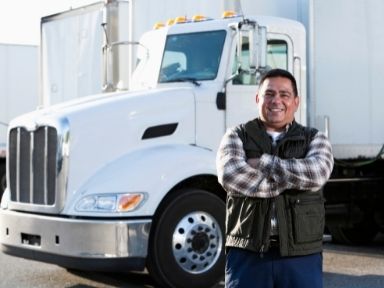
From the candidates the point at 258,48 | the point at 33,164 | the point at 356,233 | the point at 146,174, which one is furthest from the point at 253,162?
the point at 356,233

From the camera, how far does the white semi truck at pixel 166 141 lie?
5.69 metres

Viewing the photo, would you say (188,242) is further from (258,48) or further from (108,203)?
(258,48)

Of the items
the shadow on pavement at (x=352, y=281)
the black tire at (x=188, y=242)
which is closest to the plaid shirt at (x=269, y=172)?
the black tire at (x=188, y=242)

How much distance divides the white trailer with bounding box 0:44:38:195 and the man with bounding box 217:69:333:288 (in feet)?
36.6

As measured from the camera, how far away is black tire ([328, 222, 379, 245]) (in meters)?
9.13

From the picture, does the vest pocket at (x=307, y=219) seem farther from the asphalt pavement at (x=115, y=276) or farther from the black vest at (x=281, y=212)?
the asphalt pavement at (x=115, y=276)

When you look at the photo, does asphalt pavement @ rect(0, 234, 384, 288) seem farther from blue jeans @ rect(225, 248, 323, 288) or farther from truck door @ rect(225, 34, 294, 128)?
blue jeans @ rect(225, 248, 323, 288)

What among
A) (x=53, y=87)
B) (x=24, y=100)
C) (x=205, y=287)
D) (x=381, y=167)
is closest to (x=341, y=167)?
(x=381, y=167)

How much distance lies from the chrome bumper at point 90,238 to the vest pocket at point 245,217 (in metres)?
2.66

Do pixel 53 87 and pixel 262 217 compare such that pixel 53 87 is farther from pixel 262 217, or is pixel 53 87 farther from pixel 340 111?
pixel 262 217

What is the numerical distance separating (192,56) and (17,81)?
309 inches

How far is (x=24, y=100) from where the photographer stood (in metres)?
13.6

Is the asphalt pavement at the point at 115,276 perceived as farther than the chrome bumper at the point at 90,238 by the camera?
Yes

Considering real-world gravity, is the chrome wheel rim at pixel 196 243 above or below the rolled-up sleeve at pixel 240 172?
below
